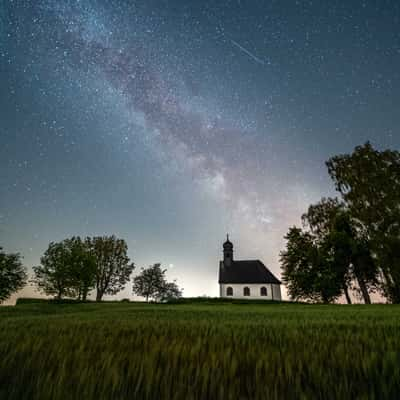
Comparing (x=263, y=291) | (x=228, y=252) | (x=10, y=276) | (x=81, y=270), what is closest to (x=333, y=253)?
(x=263, y=291)

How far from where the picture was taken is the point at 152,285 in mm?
60250

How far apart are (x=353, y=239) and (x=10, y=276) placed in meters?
56.7

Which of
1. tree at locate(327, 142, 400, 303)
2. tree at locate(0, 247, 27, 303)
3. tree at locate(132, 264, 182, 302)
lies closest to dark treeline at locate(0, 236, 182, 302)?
tree at locate(0, 247, 27, 303)

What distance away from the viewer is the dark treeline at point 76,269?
3934cm

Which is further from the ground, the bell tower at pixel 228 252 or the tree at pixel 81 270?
the bell tower at pixel 228 252

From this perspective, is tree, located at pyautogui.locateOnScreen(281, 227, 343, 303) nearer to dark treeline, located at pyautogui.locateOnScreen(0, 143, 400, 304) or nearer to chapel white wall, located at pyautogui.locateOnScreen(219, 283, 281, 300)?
dark treeline, located at pyautogui.locateOnScreen(0, 143, 400, 304)

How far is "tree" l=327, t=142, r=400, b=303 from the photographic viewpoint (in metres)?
22.2

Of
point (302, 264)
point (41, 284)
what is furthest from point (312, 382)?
point (41, 284)

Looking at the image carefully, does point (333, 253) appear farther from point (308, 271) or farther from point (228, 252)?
point (228, 252)

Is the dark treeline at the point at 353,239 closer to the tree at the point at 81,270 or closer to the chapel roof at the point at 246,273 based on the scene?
the chapel roof at the point at 246,273

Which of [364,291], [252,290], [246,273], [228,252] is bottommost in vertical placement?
[364,291]

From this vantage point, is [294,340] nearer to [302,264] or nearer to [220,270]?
[302,264]

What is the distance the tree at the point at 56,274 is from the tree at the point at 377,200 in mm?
42177

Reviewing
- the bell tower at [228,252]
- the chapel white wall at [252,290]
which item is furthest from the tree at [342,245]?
the bell tower at [228,252]
